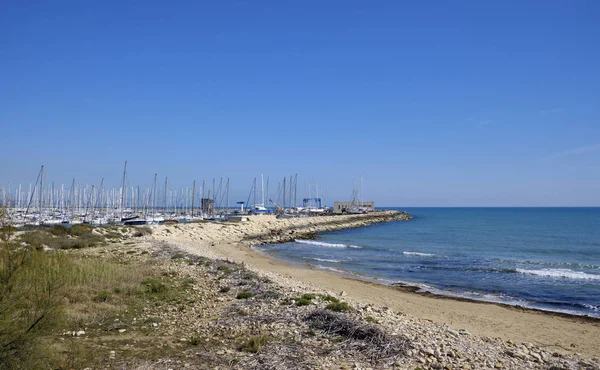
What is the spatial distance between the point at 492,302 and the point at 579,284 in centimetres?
888

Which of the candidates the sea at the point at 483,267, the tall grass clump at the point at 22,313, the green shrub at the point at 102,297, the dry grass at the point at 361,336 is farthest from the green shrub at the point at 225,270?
the tall grass clump at the point at 22,313

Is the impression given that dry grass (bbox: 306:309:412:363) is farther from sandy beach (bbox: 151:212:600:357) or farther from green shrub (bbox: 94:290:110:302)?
green shrub (bbox: 94:290:110:302)

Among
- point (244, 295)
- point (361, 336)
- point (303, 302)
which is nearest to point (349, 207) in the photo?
point (244, 295)

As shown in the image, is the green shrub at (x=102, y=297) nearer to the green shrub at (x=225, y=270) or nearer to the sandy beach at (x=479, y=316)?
the sandy beach at (x=479, y=316)

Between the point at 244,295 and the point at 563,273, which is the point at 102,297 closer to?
the point at 244,295

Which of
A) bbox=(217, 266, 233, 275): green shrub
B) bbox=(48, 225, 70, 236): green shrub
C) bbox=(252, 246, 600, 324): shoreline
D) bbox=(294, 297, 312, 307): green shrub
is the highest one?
bbox=(48, 225, 70, 236): green shrub

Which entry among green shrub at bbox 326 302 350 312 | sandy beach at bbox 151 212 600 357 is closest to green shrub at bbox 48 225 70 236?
sandy beach at bbox 151 212 600 357

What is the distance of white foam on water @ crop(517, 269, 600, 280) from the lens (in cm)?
2853

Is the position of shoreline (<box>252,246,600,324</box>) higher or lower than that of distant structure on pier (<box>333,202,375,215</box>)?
lower

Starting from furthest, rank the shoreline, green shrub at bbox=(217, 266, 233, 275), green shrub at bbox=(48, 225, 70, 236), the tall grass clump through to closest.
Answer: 1. green shrub at bbox=(48, 225, 70, 236)
2. green shrub at bbox=(217, 266, 233, 275)
3. the shoreline
4. the tall grass clump

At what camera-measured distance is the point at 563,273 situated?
30219 millimetres

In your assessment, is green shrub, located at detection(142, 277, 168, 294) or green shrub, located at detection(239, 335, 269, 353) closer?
green shrub, located at detection(239, 335, 269, 353)

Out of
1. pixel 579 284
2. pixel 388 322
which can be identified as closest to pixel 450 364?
pixel 388 322

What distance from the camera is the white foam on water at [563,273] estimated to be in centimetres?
2853
